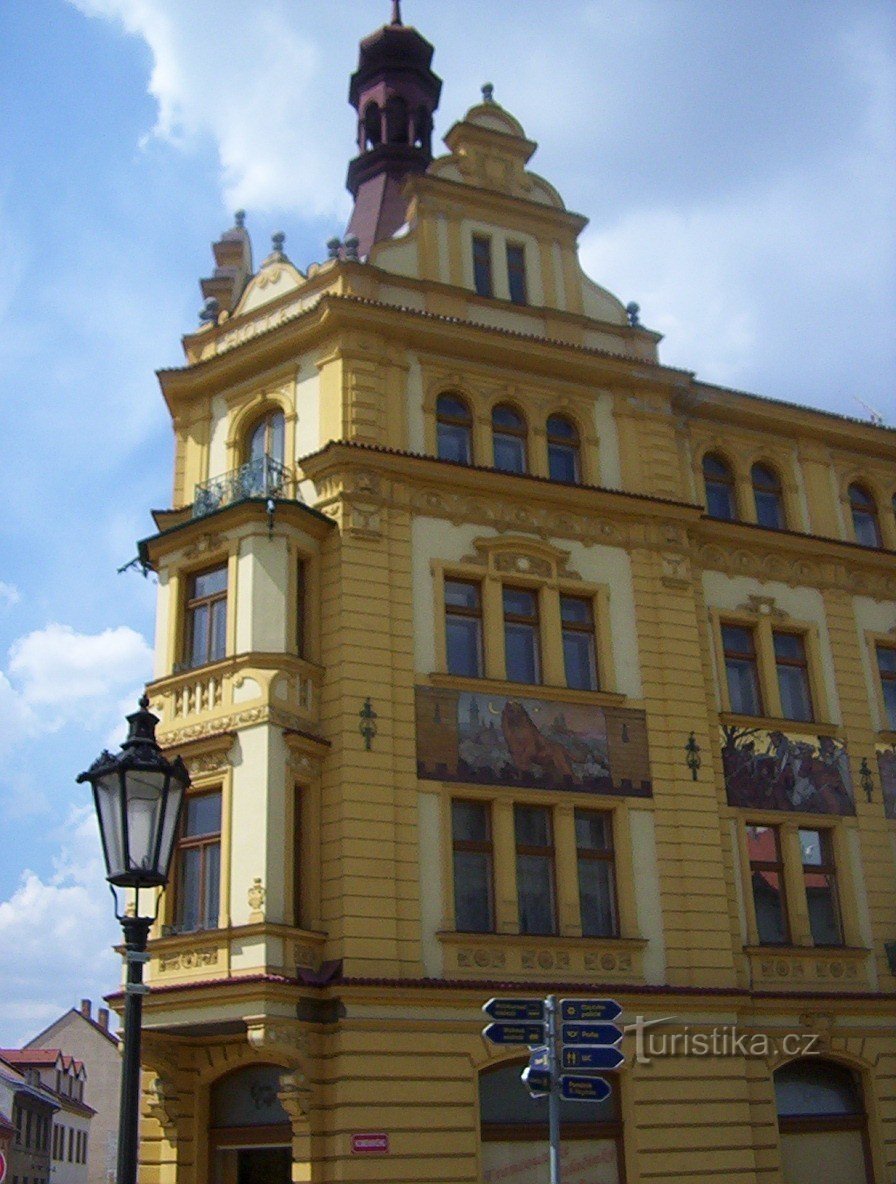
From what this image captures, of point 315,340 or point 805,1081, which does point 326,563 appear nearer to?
point 315,340

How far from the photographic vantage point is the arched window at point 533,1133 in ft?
69.4

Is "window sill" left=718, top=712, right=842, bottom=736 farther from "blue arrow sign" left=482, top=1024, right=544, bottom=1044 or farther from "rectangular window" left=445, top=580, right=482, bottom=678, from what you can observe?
"blue arrow sign" left=482, top=1024, right=544, bottom=1044

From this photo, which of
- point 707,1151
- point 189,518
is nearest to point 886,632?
point 707,1151

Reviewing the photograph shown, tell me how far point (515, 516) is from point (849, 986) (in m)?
10.6

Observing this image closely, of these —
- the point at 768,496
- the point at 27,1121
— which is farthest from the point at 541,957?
the point at 27,1121

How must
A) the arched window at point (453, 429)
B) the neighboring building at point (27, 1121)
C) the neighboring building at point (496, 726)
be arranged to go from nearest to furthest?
the neighboring building at point (496, 726)
the arched window at point (453, 429)
the neighboring building at point (27, 1121)

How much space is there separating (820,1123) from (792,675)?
8.63 m

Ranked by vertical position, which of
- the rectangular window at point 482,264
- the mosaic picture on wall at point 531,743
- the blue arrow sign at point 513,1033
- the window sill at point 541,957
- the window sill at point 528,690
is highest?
the rectangular window at point 482,264

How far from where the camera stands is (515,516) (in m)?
25.7

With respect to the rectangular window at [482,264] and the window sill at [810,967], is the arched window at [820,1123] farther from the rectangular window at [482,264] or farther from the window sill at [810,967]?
the rectangular window at [482,264]

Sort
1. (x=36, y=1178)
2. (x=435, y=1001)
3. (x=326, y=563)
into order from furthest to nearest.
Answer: (x=36, y=1178) → (x=326, y=563) → (x=435, y=1001)

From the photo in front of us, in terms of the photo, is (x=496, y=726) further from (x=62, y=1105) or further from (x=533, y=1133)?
(x=62, y=1105)

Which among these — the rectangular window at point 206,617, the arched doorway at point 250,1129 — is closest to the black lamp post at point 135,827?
the arched doorway at point 250,1129

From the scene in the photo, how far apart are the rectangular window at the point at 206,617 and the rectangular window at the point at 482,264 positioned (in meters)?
8.32
